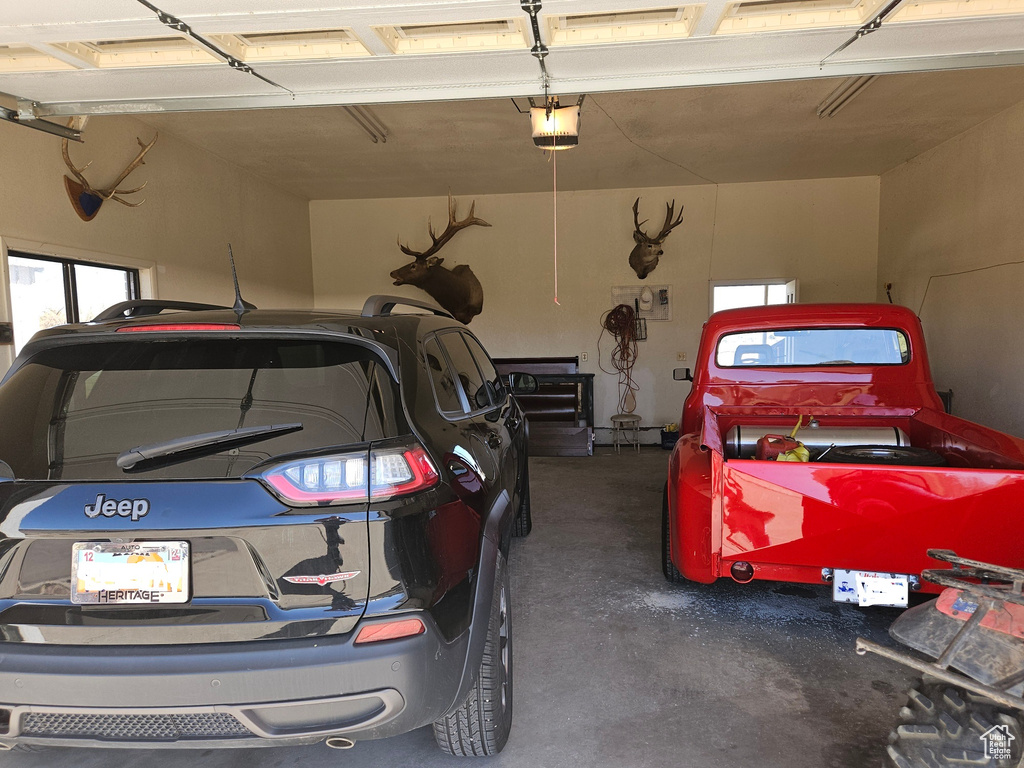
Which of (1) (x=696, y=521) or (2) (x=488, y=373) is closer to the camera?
(1) (x=696, y=521)

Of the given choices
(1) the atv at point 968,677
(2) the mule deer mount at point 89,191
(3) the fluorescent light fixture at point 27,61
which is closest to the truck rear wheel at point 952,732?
(1) the atv at point 968,677

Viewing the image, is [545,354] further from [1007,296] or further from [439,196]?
[1007,296]

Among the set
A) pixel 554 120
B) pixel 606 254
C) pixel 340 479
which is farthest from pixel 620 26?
pixel 606 254

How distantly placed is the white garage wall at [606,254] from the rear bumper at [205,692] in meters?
7.89

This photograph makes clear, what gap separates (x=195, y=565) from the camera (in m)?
1.45

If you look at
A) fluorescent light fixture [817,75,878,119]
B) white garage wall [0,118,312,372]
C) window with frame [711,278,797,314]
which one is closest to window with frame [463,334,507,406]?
white garage wall [0,118,312,372]

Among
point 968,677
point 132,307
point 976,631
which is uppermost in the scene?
point 132,307

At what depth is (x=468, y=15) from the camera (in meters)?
2.58

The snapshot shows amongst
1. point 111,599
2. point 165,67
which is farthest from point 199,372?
point 165,67

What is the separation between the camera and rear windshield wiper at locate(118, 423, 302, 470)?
58.1 inches

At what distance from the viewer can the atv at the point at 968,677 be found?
1.42 m

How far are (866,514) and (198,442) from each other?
244 cm

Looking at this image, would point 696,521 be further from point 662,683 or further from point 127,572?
point 127,572

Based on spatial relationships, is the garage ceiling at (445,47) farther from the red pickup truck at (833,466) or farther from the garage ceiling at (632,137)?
the garage ceiling at (632,137)
